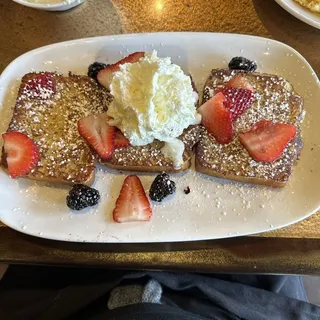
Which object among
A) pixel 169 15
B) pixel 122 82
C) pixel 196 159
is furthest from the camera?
pixel 169 15

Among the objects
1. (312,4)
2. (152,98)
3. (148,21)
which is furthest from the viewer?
(148,21)

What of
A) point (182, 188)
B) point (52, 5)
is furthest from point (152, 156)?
point (52, 5)

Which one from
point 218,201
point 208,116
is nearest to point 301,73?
point 208,116

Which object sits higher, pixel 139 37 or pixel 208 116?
pixel 139 37

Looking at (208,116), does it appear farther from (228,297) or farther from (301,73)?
(228,297)

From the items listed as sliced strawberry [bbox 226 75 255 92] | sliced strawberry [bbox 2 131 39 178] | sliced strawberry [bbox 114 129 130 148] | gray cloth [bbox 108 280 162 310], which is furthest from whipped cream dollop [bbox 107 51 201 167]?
gray cloth [bbox 108 280 162 310]

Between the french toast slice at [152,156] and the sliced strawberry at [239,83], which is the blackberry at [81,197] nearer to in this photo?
the french toast slice at [152,156]

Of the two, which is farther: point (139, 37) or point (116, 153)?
point (139, 37)

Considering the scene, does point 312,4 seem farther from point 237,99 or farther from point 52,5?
point 52,5
